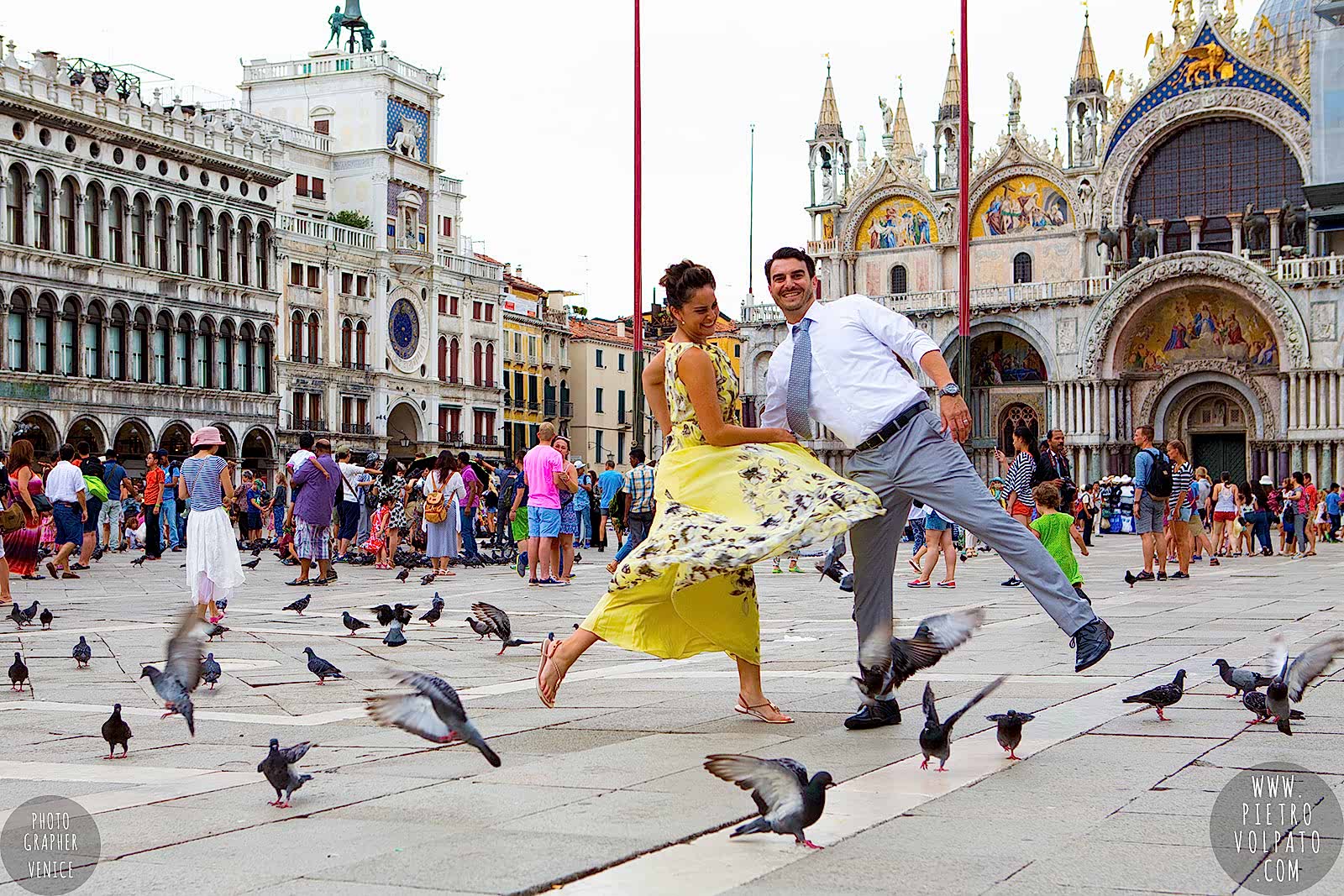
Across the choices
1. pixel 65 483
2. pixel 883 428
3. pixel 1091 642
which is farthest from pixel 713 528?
pixel 65 483

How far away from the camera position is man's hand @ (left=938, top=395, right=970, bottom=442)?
5309mm

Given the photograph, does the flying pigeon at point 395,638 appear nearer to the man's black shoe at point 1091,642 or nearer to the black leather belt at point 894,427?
the black leather belt at point 894,427

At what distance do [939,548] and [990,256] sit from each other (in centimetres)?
3162

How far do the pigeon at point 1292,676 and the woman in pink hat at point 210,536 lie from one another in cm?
720

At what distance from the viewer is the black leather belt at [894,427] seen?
5457 millimetres

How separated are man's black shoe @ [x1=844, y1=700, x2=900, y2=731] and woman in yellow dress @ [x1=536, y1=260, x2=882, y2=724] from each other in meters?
0.32

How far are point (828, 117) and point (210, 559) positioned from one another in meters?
40.8

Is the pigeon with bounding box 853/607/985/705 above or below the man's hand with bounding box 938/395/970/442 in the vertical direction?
below

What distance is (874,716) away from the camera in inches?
206

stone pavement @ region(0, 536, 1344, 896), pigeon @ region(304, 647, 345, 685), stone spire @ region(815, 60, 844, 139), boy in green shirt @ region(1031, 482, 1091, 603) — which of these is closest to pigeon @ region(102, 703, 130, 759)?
stone pavement @ region(0, 536, 1344, 896)

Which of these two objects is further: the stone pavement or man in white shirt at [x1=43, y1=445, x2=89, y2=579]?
man in white shirt at [x1=43, y1=445, x2=89, y2=579]

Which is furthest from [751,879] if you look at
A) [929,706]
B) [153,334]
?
[153,334]

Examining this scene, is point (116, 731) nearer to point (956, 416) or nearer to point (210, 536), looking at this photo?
point (956, 416)

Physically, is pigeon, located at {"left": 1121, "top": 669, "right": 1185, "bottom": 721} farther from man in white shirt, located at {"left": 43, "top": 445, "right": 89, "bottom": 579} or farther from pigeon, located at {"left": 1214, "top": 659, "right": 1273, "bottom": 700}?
man in white shirt, located at {"left": 43, "top": 445, "right": 89, "bottom": 579}
